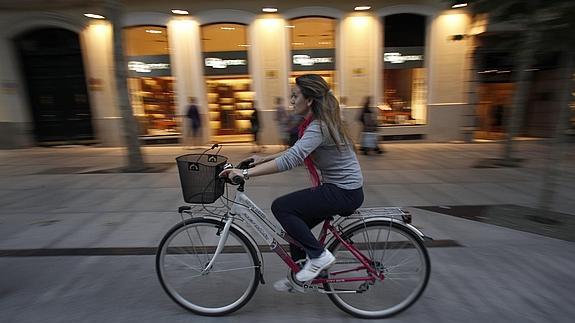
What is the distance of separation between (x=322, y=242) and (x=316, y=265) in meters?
0.19

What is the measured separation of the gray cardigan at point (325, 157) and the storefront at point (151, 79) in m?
11.0

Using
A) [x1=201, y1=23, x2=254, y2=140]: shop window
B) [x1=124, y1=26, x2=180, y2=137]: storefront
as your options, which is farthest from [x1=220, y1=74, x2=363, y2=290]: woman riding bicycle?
[x1=124, y1=26, x2=180, y2=137]: storefront

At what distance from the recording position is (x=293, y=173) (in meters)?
7.89

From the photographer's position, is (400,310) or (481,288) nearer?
(400,310)

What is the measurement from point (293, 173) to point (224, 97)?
6089mm

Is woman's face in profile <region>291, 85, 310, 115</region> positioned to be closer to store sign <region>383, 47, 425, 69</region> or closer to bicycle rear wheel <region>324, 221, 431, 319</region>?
bicycle rear wheel <region>324, 221, 431, 319</region>

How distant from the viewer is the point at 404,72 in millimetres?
12828

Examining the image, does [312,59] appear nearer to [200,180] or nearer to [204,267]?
[204,267]

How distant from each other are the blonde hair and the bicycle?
68 centimetres

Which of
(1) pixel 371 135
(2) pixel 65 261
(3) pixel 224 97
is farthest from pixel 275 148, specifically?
(2) pixel 65 261

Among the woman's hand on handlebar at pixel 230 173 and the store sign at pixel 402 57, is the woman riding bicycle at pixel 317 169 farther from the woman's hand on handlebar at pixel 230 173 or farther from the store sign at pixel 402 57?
the store sign at pixel 402 57

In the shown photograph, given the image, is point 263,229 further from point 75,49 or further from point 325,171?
point 75,49

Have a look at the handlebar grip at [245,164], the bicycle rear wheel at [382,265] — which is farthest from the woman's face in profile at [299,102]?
the bicycle rear wheel at [382,265]

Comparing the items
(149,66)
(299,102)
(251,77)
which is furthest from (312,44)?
(299,102)
